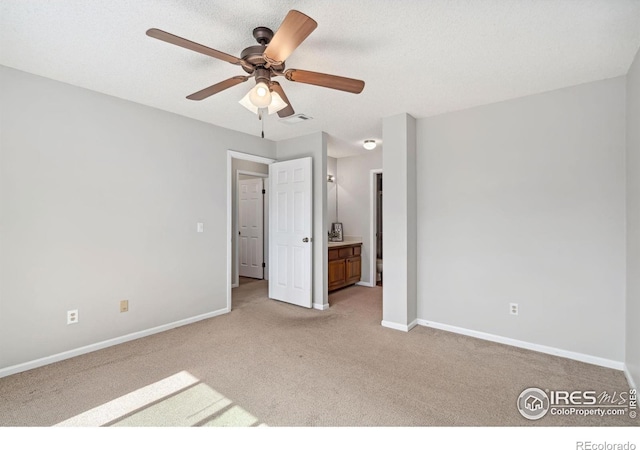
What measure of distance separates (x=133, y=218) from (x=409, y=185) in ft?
9.50

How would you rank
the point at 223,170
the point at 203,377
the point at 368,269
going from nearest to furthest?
the point at 203,377 → the point at 223,170 → the point at 368,269

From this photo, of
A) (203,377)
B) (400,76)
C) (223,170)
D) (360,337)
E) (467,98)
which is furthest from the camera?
(223,170)

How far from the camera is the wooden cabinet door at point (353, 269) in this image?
5.40 metres

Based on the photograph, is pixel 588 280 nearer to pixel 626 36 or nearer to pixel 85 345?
pixel 626 36

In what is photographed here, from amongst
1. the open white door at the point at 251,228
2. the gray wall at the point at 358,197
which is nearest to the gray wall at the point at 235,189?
the open white door at the point at 251,228

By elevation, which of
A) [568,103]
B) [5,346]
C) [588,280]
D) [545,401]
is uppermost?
[568,103]

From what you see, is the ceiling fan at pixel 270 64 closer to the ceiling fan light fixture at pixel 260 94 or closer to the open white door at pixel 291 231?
the ceiling fan light fixture at pixel 260 94

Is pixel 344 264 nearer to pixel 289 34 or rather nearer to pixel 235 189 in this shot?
pixel 235 189

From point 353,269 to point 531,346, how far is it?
9.80 ft

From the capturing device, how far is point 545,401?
2.09m

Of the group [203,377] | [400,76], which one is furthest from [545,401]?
[400,76]

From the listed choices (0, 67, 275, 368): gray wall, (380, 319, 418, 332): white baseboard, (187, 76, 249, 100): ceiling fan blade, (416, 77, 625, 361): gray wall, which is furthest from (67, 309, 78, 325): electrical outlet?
(416, 77, 625, 361): gray wall

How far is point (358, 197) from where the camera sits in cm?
586

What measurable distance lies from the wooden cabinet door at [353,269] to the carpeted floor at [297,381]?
2.05 m
